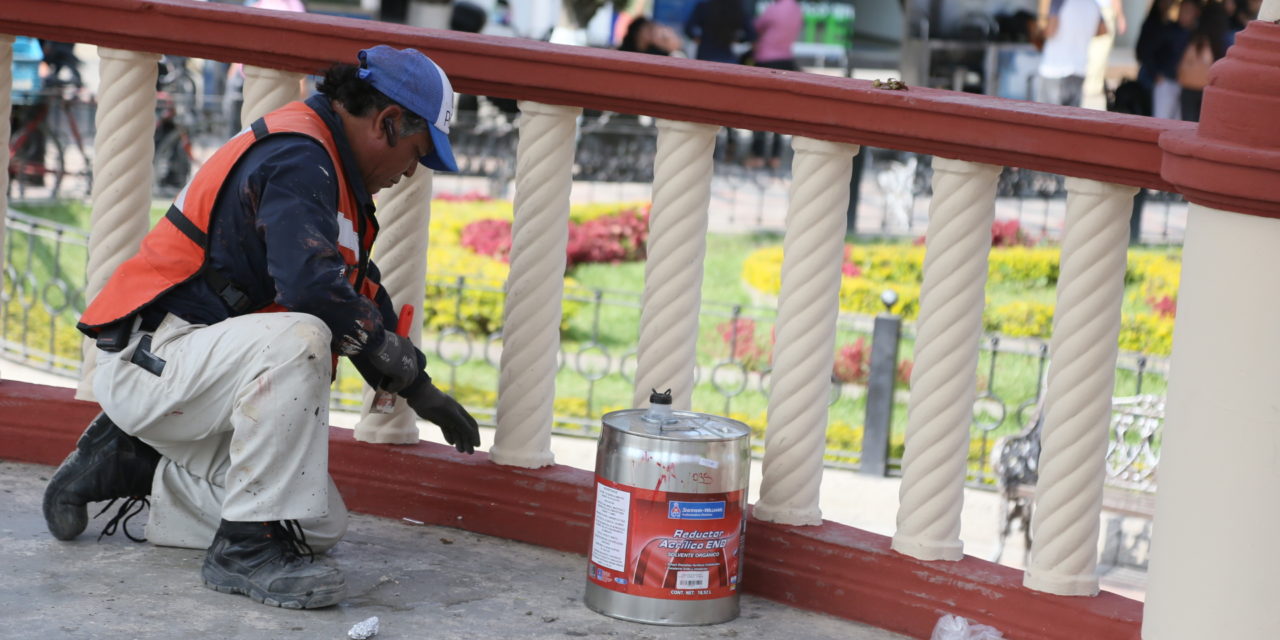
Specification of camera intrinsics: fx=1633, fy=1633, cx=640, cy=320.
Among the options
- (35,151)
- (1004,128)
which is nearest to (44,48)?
(35,151)

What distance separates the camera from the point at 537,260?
3832mm

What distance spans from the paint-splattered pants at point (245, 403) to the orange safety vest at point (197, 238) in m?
0.08

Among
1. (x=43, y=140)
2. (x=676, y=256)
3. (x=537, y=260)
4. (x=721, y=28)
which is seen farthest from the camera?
(x=721, y=28)

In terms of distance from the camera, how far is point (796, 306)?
3590 mm

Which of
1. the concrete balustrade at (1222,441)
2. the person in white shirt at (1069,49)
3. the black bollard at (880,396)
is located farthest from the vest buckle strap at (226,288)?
the person in white shirt at (1069,49)

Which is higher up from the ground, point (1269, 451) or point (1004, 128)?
point (1004, 128)

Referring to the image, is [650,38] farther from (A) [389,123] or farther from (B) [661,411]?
(B) [661,411]

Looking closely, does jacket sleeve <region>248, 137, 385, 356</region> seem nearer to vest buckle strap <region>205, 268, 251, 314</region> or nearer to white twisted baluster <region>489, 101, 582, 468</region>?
vest buckle strap <region>205, 268, 251, 314</region>

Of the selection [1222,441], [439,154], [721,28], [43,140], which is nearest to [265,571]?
[439,154]

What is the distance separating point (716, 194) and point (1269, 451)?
38.1ft

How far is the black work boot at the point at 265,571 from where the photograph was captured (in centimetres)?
337

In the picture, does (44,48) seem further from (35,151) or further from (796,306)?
(796,306)

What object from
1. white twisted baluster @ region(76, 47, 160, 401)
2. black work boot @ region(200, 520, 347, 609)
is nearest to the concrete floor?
black work boot @ region(200, 520, 347, 609)

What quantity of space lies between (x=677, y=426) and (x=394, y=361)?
2.04 ft
